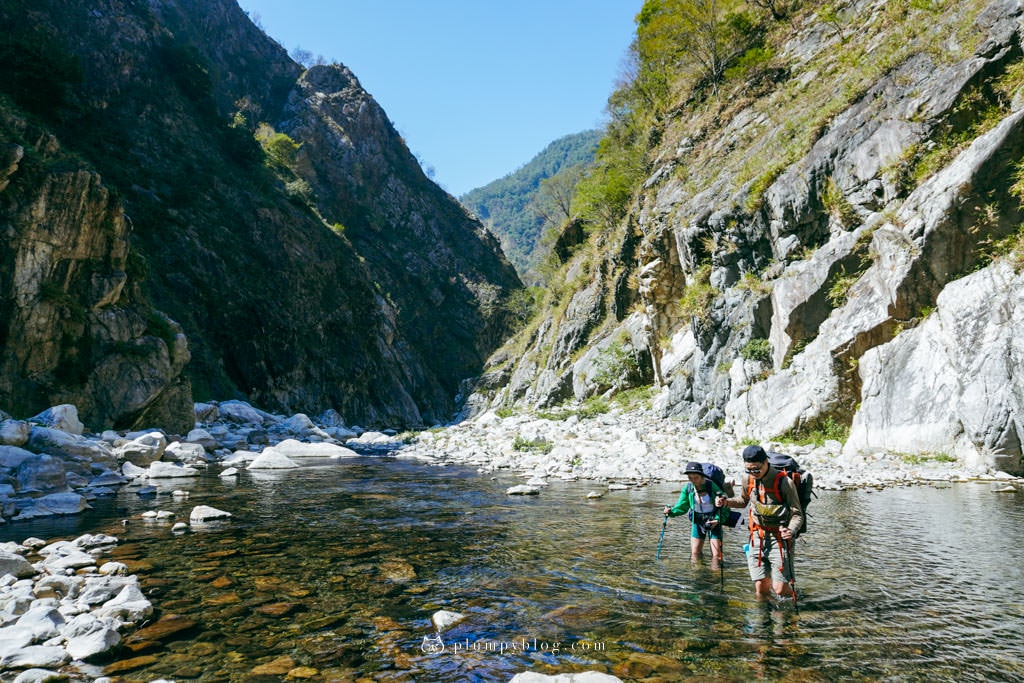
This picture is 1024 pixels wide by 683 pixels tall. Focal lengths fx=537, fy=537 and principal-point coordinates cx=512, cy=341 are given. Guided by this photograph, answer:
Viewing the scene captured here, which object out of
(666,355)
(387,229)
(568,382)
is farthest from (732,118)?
(387,229)

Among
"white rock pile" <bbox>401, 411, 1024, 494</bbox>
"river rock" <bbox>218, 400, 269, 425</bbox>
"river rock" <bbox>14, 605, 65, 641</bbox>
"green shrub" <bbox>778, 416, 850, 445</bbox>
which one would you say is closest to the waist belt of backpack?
"river rock" <bbox>14, 605, 65, 641</bbox>

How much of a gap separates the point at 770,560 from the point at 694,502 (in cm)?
117

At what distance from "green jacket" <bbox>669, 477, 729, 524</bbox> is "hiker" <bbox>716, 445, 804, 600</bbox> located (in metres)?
0.69

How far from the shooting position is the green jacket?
617 centimetres

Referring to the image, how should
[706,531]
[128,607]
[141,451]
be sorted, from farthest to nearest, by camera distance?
[141,451]
[706,531]
[128,607]

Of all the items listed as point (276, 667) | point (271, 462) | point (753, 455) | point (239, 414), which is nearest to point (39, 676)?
point (276, 667)

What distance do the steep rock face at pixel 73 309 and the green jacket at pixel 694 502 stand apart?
19931 mm

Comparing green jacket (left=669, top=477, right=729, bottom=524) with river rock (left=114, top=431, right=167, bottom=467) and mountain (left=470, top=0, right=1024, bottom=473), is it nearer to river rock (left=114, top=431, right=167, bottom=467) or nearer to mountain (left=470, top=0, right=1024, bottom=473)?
mountain (left=470, top=0, right=1024, bottom=473)

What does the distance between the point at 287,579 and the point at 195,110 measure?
53.9m

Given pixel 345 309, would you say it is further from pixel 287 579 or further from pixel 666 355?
pixel 287 579

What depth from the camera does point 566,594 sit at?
5.54 meters

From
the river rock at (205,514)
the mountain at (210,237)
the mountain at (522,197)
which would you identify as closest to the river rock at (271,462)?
the mountain at (210,237)

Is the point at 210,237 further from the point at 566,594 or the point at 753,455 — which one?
the point at 753,455

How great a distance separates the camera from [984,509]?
830cm
